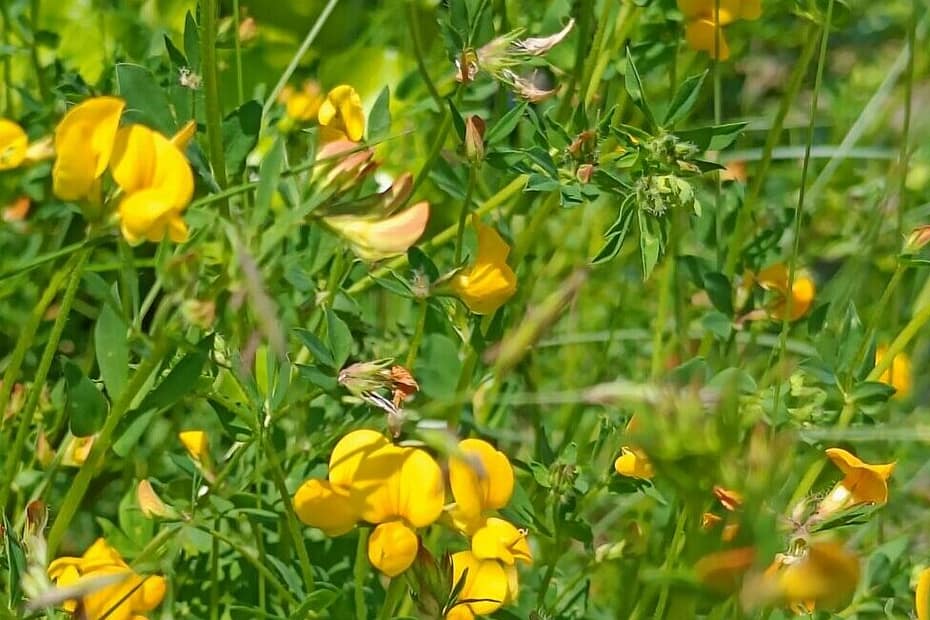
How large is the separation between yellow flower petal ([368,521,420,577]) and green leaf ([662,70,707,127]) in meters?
0.50

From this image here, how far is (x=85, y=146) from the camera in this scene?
2.73ft

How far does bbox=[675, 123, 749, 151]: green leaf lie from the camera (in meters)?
1.16

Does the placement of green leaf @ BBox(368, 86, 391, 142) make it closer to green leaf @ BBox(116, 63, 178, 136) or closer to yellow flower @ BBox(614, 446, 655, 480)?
green leaf @ BBox(116, 63, 178, 136)

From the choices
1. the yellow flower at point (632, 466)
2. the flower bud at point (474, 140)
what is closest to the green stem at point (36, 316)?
the flower bud at point (474, 140)

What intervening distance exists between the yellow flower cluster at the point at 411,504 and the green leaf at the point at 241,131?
1.00 feet

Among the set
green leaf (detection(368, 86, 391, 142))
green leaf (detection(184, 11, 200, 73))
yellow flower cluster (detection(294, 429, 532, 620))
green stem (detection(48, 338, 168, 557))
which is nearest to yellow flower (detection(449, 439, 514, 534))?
yellow flower cluster (detection(294, 429, 532, 620))

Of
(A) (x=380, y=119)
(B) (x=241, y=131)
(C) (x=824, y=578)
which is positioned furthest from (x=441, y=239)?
(C) (x=824, y=578)

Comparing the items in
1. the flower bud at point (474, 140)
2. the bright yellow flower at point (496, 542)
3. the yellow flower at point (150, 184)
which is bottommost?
the bright yellow flower at point (496, 542)

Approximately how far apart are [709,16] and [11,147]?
75cm

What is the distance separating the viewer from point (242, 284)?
806 mm

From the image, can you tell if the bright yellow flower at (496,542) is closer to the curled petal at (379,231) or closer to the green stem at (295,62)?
the curled petal at (379,231)

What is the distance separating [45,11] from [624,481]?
1472 mm

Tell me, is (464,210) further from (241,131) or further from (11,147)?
(11,147)

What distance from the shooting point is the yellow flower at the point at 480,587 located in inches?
38.8
